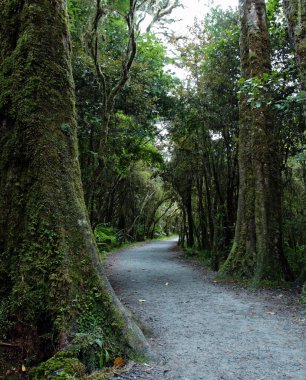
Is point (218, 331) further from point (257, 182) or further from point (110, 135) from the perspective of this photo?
point (110, 135)

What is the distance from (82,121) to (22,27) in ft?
23.8

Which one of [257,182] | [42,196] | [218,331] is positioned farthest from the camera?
[257,182]

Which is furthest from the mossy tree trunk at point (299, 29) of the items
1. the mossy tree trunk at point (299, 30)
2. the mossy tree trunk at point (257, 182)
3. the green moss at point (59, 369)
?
the green moss at point (59, 369)

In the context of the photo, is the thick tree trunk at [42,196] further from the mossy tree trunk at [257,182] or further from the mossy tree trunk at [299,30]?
the mossy tree trunk at [257,182]

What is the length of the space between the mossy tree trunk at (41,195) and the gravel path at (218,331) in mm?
1166

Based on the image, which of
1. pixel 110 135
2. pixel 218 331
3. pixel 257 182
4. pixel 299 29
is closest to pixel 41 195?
pixel 218 331

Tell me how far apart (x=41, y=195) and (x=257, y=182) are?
762 cm

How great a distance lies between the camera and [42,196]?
182 inches

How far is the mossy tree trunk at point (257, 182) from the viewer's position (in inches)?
400

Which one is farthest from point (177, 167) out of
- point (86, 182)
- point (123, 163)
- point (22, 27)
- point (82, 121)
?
point (22, 27)

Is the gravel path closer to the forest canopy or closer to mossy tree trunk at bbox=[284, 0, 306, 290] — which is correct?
the forest canopy

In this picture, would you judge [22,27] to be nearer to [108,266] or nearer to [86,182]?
[86,182]

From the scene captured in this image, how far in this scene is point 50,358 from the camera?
3713 mm

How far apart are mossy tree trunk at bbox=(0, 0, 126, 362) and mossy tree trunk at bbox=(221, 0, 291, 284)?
6162mm
